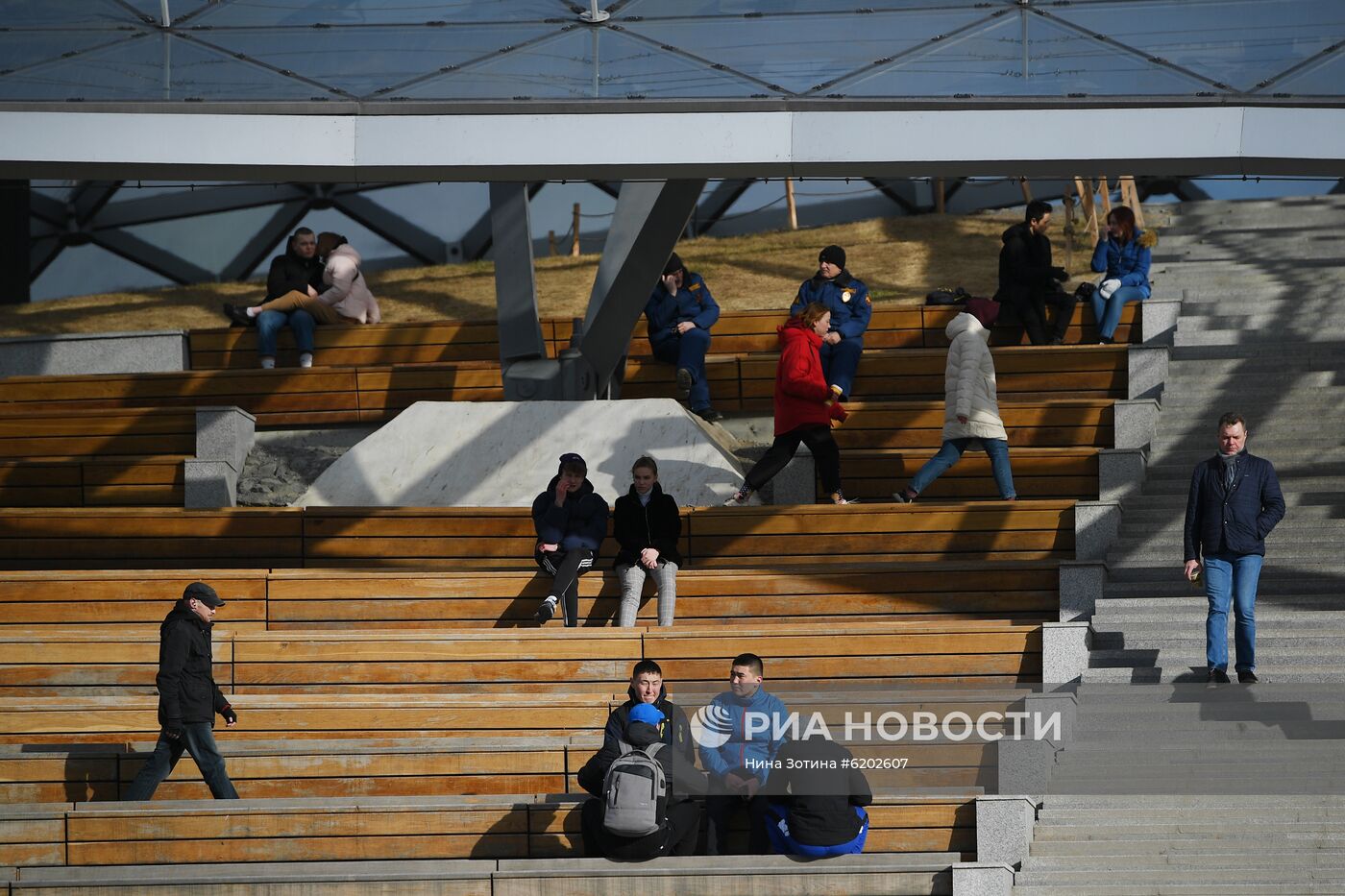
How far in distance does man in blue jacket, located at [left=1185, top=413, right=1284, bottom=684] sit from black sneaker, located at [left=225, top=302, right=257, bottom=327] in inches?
370

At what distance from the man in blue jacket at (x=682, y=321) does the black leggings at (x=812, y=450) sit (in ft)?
6.88

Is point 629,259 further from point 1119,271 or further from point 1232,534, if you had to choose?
point 1232,534

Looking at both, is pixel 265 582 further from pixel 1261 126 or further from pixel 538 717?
pixel 1261 126

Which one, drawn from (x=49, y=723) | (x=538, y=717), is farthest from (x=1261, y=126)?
(x=49, y=723)

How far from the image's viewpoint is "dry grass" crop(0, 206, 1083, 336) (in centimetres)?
2017

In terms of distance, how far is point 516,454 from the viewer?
1466 cm

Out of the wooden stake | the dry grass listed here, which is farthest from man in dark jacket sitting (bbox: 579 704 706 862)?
the wooden stake

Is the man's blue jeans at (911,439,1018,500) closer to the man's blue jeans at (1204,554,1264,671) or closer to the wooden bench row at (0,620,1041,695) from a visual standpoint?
the wooden bench row at (0,620,1041,695)

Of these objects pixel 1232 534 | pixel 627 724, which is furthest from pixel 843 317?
pixel 627 724

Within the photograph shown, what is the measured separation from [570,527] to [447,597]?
0.98m

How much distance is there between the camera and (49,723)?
11.4 m

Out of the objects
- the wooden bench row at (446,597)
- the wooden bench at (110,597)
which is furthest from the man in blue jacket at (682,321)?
the wooden bench at (110,597)

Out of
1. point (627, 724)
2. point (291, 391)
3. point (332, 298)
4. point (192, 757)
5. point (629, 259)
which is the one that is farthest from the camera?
point (332, 298)

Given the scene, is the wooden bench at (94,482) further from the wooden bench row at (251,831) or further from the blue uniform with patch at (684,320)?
the wooden bench row at (251,831)
